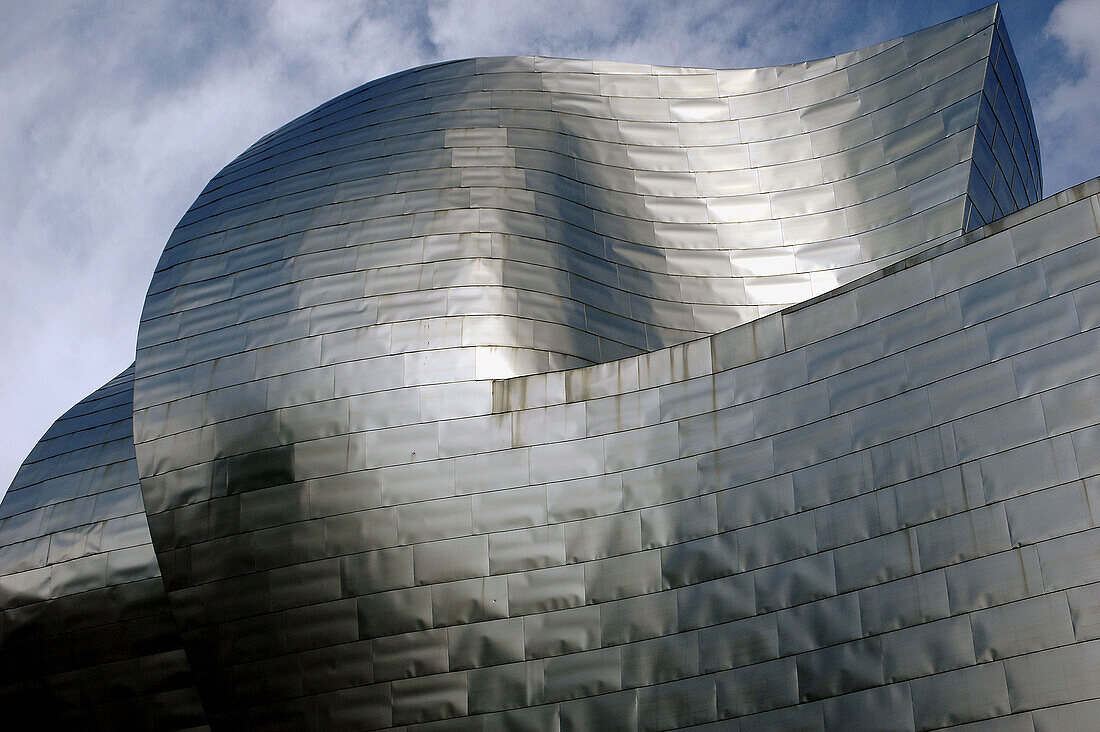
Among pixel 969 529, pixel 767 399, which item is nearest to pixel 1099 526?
pixel 969 529

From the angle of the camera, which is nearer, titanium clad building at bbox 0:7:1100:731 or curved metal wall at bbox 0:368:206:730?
titanium clad building at bbox 0:7:1100:731

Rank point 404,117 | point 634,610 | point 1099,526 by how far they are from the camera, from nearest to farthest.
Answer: point 1099,526, point 634,610, point 404,117

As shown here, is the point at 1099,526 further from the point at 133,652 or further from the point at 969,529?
the point at 133,652

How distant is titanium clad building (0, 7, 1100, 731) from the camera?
36.1 ft

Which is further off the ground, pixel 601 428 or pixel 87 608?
pixel 601 428

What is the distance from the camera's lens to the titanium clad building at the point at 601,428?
1101 cm

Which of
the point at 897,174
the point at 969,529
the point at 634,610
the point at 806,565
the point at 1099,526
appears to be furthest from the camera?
the point at 897,174

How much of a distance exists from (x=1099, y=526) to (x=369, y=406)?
26.8 feet

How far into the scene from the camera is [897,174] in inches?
659

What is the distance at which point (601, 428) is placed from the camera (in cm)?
1373

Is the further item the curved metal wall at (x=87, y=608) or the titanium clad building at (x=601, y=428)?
the curved metal wall at (x=87, y=608)

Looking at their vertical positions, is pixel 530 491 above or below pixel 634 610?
above

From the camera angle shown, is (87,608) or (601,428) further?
(87,608)

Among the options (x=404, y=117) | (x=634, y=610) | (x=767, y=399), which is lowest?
(x=634, y=610)
